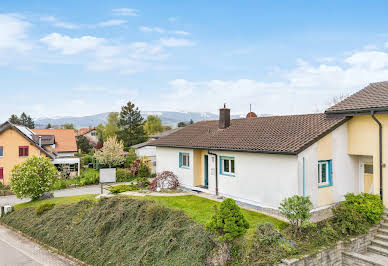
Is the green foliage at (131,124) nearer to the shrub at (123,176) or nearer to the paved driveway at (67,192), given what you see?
the shrub at (123,176)

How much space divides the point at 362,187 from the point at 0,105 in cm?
4451

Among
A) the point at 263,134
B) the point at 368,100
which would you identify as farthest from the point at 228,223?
the point at 368,100

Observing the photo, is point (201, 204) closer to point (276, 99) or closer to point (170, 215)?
point (170, 215)

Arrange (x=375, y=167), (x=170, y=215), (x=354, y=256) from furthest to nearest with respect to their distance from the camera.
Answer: (x=375, y=167) < (x=170, y=215) < (x=354, y=256)

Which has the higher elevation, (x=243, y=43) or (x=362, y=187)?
(x=243, y=43)

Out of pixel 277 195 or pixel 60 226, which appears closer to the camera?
pixel 277 195

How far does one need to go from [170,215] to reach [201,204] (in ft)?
11.4

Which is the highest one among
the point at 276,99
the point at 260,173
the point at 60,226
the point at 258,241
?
the point at 276,99

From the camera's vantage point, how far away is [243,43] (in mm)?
22172

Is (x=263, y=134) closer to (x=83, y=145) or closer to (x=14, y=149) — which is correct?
(x=14, y=149)

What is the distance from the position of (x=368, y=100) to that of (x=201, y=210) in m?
9.59

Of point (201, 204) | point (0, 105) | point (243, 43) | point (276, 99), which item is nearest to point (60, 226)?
point (201, 204)

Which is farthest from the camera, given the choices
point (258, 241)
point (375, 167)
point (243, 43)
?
point (243, 43)

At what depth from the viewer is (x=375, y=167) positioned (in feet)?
38.8
